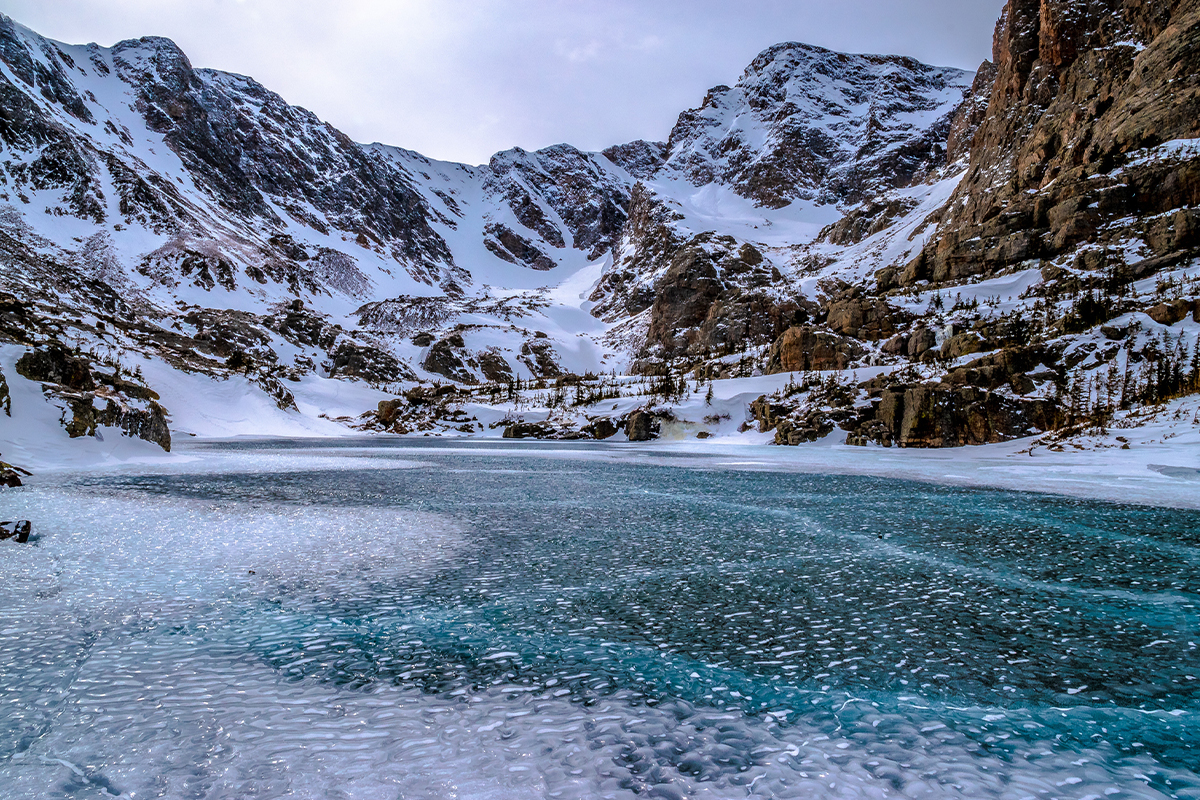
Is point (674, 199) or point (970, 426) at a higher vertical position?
point (674, 199)

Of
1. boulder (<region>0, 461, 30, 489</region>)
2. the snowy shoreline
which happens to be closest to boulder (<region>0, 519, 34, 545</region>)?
boulder (<region>0, 461, 30, 489</region>)

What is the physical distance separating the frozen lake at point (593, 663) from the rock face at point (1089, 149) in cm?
4527

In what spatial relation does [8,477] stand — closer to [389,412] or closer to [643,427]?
[643,427]

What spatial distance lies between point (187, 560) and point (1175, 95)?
6761cm

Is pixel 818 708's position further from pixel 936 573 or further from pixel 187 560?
pixel 187 560

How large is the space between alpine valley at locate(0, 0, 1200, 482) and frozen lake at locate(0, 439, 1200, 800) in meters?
15.6

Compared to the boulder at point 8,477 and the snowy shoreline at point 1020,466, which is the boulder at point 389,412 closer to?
the snowy shoreline at point 1020,466

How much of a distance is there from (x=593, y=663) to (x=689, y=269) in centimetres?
10862

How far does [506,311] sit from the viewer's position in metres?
134

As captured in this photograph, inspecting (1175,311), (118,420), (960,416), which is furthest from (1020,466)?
(118,420)

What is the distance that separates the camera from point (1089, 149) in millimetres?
49188

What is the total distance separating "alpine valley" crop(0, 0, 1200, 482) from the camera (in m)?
29.7

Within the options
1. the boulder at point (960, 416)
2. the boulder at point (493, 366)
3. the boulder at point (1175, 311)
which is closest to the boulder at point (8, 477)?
the boulder at point (960, 416)

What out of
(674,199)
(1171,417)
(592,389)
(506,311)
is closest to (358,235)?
(506,311)
